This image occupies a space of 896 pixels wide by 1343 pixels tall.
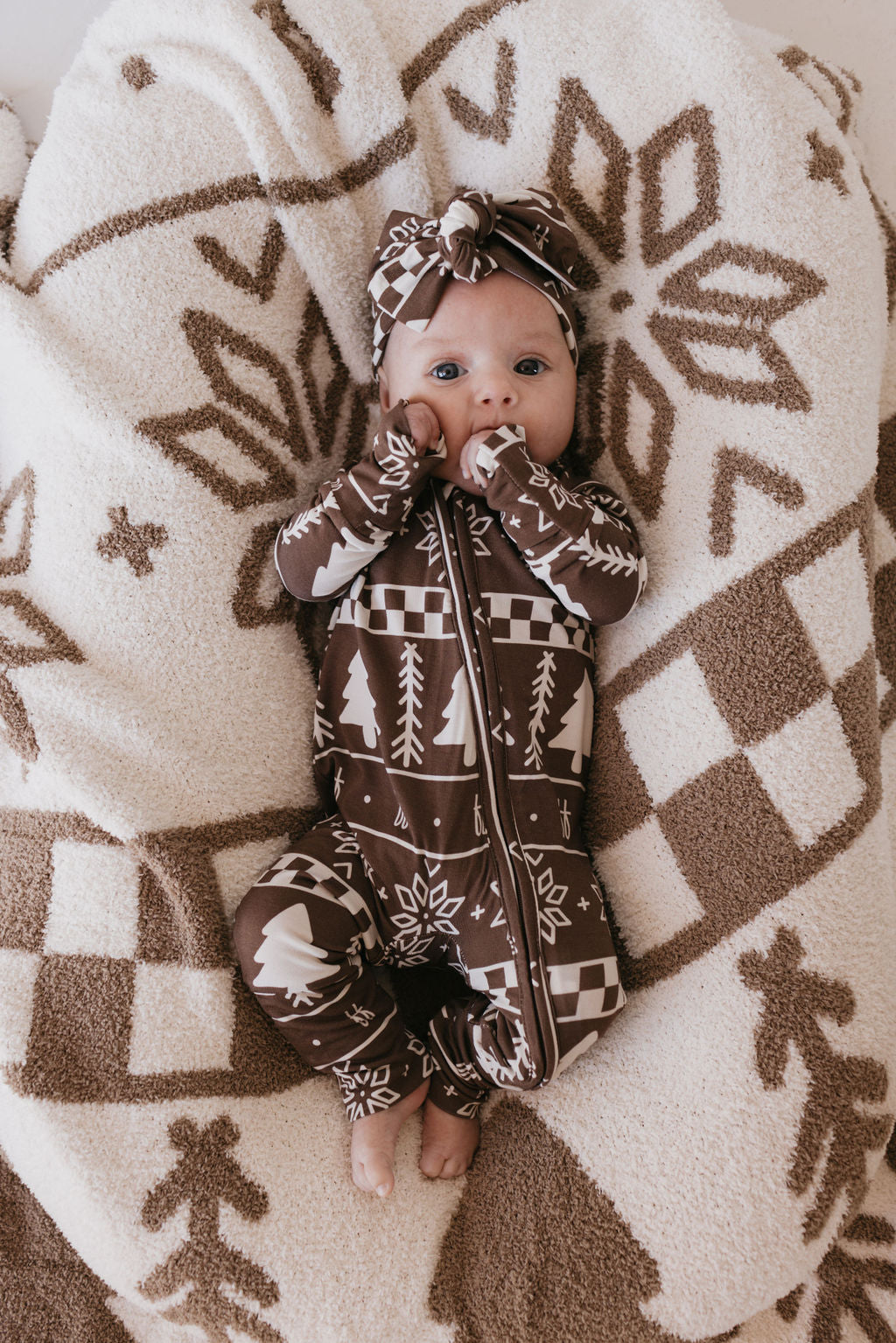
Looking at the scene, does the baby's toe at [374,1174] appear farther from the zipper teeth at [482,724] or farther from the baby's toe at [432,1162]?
the zipper teeth at [482,724]

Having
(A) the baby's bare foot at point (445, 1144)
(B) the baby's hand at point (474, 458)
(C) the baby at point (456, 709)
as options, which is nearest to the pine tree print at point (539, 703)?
(C) the baby at point (456, 709)

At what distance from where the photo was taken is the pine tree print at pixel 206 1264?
103 cm

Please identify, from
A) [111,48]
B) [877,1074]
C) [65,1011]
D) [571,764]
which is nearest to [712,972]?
[877,1074]

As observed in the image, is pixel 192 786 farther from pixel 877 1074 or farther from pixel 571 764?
pixel 877 1074

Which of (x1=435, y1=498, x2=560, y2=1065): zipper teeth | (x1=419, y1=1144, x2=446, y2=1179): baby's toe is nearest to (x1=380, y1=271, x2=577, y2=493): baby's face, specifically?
(x1=435, y1=498, x2=560, y2=1065): zipper teeth

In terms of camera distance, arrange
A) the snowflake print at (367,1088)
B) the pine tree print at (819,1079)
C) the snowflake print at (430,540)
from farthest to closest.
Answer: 1. the snowflake print at (430,540)
2. the snowflake print at (367,1088)
3. the pine tree print at (819,1079)

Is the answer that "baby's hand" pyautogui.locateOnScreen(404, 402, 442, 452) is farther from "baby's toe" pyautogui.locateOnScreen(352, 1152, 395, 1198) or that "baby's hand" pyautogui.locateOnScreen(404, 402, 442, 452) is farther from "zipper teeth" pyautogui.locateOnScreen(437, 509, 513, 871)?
"baby's toe" pyautogui.locateOnScreen(352, 1152, 395, 1198)

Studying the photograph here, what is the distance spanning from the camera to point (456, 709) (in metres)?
1.17

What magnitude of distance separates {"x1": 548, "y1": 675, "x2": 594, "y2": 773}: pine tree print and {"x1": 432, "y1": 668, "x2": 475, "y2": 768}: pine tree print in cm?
12

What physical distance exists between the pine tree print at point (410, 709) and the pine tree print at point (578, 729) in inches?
7.2

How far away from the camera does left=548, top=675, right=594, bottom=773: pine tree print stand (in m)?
1.23

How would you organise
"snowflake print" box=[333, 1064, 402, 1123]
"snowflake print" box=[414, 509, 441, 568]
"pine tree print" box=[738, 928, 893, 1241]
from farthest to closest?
1. "snowflake print" box=[414, 509, 441, 568]
2. "snowflake print" box=[333, 1064, 402, 1123]
3. "pine tree print" box=[738, 928, 893, 1241]

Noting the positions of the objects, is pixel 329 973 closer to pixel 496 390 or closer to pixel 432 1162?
pixel 432 1162

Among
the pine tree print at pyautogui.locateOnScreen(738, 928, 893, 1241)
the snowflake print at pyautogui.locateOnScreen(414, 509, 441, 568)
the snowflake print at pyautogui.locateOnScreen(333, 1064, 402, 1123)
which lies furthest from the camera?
the snowflake print at pyautogui.locateOnScreen(414, 509, 441, 568)
